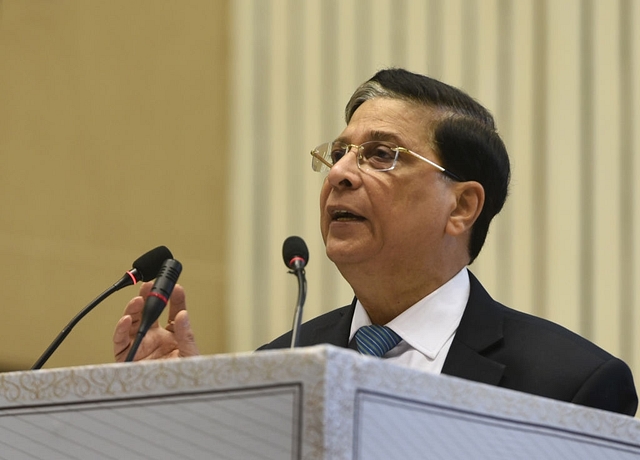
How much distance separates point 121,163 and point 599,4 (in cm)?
218

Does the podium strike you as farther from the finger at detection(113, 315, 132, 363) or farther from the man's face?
the man's face

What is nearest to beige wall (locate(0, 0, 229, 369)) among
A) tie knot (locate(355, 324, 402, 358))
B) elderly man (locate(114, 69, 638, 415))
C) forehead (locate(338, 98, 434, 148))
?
elderly man (locate(114, 69, 638, 415))

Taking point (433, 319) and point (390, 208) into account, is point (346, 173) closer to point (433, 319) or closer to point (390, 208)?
point (390, 208)

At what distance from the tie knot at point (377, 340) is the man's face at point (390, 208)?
0.17m

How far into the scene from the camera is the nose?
2.79 metres

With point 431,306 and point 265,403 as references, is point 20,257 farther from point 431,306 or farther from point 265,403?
point 265,403

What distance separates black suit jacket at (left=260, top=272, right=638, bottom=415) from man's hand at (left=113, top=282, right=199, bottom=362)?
597mm

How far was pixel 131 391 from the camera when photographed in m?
1.71

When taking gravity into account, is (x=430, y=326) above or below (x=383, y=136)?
below

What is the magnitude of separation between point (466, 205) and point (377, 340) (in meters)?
0.47

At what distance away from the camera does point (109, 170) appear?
16.4ft

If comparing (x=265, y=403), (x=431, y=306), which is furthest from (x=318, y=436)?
(x=431, y=306)

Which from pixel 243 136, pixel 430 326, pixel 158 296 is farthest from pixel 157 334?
pixel 243 136

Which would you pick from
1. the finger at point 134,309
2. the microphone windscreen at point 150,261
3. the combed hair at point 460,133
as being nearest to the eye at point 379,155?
the combed hair at point 460,133
